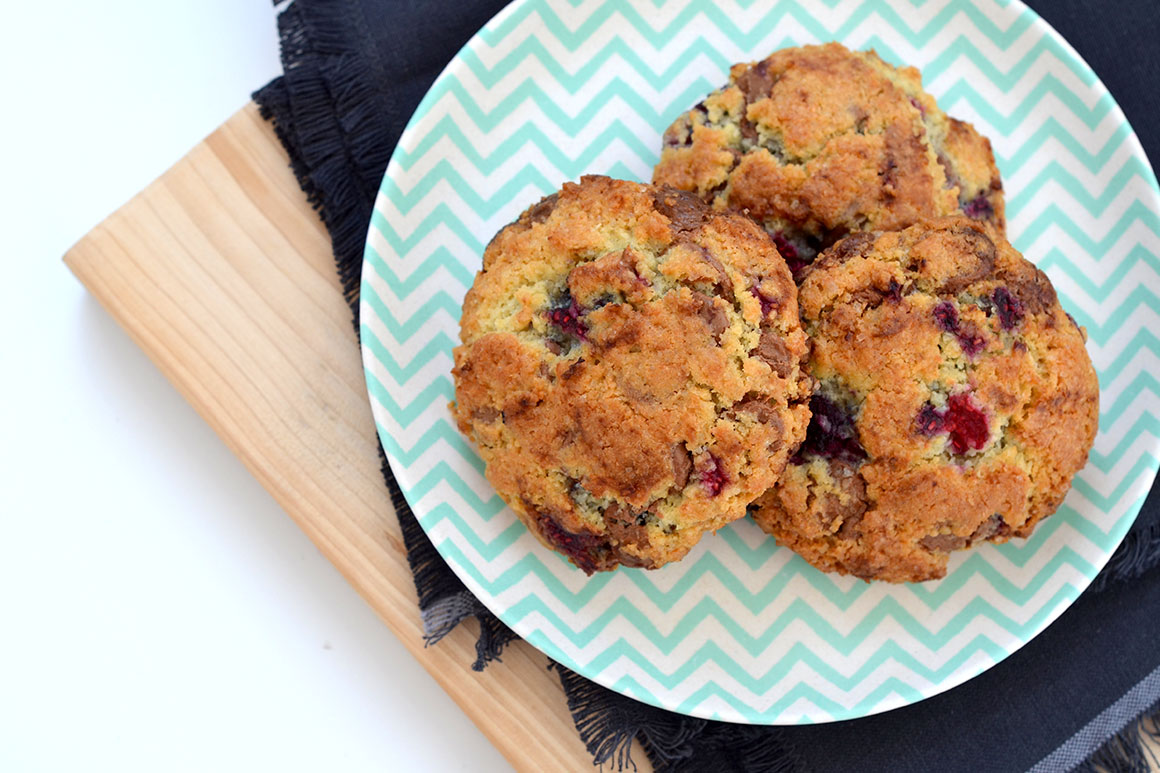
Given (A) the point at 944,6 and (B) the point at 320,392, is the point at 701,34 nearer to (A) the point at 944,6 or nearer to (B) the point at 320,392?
(A) the point at 944,6

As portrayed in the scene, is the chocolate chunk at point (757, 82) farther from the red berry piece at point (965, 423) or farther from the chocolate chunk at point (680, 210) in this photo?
the red berry piece at point (965, 423)

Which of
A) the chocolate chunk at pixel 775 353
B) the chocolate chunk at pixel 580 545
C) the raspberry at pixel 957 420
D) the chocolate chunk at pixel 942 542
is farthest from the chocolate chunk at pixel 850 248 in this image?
the chocolate chunk at pixel 580 545

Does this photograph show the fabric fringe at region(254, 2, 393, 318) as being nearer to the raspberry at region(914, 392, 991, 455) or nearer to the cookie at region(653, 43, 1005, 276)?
the cookie at region(653, 43, 1005, 276)

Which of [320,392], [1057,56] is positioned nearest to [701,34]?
[1057,56]

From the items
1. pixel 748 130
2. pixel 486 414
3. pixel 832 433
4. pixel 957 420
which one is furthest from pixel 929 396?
pixel 486 414

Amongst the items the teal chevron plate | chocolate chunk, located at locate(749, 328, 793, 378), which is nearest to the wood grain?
the teal chevron plate
